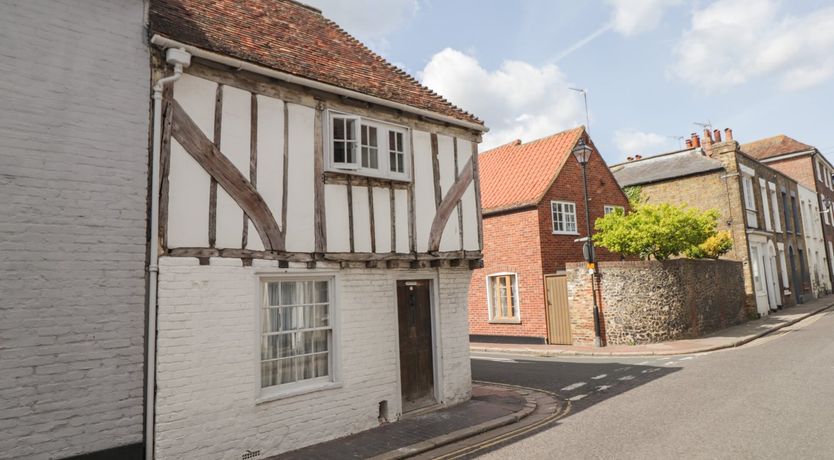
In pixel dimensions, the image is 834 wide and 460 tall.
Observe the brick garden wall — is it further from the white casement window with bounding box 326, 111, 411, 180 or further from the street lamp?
the white casement window with bounding box 326, 111, 411, 180

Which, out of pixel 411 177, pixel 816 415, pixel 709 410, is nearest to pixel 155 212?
pixel 411 177

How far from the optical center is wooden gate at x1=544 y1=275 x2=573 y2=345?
17.3 metres

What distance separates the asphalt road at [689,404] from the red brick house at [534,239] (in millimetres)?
3973

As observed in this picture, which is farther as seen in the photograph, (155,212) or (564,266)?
(564,266)

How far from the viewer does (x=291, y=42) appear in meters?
8.92

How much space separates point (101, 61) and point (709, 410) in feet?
32.1

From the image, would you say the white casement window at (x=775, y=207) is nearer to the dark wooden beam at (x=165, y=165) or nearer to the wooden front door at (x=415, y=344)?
the wooden front door at (x=415, y=344)

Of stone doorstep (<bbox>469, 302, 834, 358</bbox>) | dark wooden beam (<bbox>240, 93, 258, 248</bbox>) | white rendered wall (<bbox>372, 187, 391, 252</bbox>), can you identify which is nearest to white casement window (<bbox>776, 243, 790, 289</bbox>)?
stone doorstep (<bbox>469, 302, 834, 358</bbox>)

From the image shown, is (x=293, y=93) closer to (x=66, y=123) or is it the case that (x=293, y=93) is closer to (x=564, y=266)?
(x=66, y=123)

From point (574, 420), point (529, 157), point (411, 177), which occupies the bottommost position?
point (574, 420)

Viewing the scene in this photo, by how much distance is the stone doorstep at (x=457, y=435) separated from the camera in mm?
6637

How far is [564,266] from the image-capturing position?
18.7m

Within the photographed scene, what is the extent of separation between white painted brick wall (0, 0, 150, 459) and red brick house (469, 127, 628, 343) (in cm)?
1418

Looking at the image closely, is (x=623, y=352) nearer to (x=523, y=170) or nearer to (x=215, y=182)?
(x=523, y=170)
